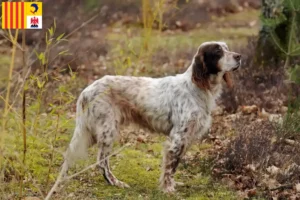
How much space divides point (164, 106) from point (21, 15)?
2.10 m

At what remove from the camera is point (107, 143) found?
19.7 feet

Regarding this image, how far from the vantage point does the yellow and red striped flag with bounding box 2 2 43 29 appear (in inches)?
165

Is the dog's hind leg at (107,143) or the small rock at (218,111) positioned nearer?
the dog's hind leg at (107,143)

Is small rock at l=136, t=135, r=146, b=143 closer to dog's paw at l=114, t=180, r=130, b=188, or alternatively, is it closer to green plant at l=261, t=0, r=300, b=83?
dog's paw at l=114, t=180, r=130, b=188

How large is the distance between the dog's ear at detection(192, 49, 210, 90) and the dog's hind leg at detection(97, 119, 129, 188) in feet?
2.85

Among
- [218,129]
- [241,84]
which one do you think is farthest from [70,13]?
[218,129]

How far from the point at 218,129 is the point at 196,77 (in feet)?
6.27

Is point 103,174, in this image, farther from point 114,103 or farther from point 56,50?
point 56,50

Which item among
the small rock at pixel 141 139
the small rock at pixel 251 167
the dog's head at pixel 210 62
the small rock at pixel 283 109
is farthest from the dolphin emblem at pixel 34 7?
the small rock at pixel 283 109

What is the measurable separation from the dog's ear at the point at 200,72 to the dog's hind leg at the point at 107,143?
870mm

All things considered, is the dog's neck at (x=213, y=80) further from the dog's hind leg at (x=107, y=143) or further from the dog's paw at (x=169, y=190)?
the dog's paw at (x=169, y=190)

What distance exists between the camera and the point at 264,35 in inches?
398

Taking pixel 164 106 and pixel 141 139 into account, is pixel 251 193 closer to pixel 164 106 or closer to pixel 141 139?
pixel 164 106

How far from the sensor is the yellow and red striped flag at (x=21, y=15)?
4203 mm
